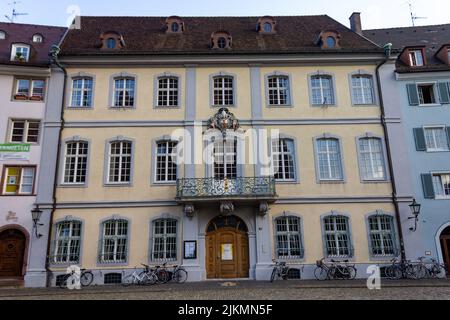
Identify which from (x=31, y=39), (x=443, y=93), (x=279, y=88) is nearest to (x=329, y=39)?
(x=279, y=88)

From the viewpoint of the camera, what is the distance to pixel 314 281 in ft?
47.8

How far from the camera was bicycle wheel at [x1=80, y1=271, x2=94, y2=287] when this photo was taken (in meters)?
15.1

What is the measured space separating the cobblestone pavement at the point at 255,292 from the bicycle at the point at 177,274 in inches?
34.7

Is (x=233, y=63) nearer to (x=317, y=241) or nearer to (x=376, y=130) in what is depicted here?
(x=376, y=130)

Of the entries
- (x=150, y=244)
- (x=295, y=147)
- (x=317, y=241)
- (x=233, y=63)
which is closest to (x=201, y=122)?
(x=233, y=63)

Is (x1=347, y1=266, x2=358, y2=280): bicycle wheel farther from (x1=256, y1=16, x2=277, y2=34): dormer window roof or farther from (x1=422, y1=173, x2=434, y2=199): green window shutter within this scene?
(x1=256, y1=16, x2=277, y2=34): dormer window roof

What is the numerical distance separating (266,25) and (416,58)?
8489 millimetres

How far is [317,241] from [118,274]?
29.6 feet

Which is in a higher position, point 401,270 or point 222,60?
point 222,60

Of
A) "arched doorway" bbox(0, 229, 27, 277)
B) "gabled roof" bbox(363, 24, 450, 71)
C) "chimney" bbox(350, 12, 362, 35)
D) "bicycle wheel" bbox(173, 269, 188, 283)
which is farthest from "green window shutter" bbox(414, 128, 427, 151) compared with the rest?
"arched doorway" bbox(0, 229, 27, 277)

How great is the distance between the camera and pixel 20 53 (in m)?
17.8

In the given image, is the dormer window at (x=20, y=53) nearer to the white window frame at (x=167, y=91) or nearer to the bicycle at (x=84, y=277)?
the white window frame at (x=167, y=91)

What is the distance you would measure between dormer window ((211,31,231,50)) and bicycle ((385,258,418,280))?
43.6ft

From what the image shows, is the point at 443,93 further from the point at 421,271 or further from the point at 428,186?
the point at 421,271
